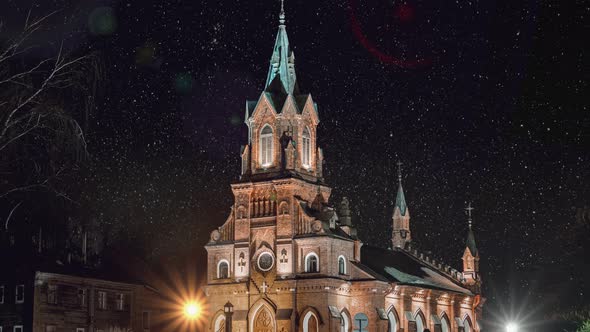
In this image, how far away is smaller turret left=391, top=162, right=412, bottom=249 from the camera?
94.8 meters

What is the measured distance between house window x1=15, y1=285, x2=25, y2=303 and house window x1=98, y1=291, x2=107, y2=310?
24.9 ft

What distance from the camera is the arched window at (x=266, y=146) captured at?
7125 centimetres

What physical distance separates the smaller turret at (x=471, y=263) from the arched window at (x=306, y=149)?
25.8 meters

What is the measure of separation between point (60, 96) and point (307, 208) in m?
44.0

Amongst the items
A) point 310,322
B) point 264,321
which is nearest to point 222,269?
point 264,321

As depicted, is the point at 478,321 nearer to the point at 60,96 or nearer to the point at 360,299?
the point at 360,299

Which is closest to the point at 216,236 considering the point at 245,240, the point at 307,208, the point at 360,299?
the point at 245,240

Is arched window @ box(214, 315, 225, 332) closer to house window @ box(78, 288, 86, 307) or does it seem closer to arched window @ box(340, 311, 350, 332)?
arched window @ box(340, 311, 350, 332)

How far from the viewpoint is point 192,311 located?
82.1 m

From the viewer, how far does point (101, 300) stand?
72.6 metres

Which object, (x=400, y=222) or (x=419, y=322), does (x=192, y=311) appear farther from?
(x=400, y=222)

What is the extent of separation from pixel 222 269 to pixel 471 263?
30472 mm

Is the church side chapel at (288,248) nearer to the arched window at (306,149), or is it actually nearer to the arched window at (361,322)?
the arched window at (306,149)

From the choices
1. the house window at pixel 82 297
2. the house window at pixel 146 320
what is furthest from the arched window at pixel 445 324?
the house window at pixel 82 297
